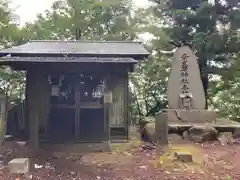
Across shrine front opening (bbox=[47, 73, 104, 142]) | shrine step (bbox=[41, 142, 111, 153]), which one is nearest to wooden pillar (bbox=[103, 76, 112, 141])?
shrine step (bbox=[41, 142, 111, 153])

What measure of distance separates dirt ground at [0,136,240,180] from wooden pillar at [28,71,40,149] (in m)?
0.35

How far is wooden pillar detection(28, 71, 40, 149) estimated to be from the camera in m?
8.18

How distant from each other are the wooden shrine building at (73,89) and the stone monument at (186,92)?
88.2 inches

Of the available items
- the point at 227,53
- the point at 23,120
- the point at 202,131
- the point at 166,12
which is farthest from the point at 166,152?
the point at 166,12

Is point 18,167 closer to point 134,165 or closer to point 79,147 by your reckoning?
point 134,165

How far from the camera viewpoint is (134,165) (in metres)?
7.00

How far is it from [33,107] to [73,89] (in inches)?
72.3

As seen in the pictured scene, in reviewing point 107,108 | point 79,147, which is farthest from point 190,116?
point 79,147

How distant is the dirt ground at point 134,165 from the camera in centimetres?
611

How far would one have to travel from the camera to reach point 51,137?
9328mm

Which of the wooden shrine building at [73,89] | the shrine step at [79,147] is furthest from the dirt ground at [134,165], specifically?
the wooden shrine building at [73,89]

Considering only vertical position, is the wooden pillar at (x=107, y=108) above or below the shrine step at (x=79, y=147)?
above

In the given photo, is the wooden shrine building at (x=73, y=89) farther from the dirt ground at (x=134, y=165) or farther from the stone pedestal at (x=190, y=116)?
the stone pedestal at (x=190, y=116)

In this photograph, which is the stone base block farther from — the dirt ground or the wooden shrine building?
the wooden shrine building
